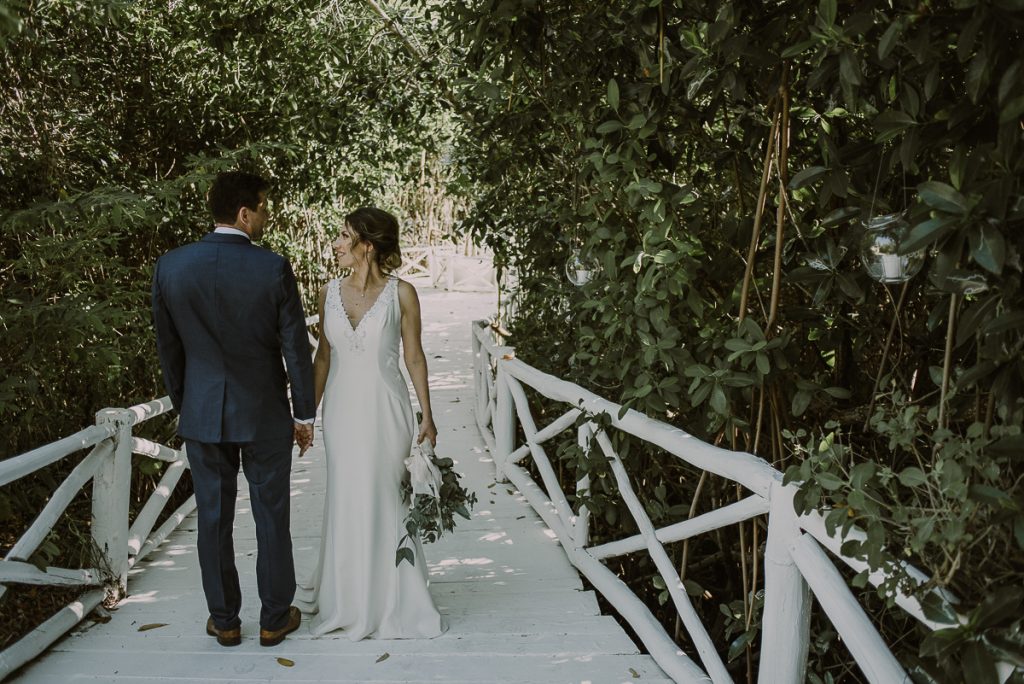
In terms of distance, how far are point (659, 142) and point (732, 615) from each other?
63.0 inches

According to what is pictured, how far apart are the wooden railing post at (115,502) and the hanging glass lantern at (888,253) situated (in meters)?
3.07

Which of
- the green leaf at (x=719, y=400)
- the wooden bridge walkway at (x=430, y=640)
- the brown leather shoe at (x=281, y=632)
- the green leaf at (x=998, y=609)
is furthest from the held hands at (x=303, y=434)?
the green leaf at (x=998, y=609)

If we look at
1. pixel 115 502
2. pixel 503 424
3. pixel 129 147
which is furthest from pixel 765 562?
pixel 129 147

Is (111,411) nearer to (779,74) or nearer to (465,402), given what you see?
(779,74)

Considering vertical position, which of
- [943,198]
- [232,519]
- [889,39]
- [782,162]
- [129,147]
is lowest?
[232,519]

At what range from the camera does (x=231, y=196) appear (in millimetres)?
3154

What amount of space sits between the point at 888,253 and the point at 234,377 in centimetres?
219

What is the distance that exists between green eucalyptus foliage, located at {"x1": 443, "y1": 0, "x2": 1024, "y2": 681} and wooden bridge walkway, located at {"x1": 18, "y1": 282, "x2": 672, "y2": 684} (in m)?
0.41

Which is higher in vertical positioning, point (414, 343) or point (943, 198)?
point (943, 198)

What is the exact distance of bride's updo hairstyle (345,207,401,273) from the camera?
3.47 m

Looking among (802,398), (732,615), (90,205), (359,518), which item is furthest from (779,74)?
(90,205)

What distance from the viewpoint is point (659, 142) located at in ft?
9.91

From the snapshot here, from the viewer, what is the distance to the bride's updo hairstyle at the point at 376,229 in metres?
3.47

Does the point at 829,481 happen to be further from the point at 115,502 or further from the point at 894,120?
the point at 115,502
